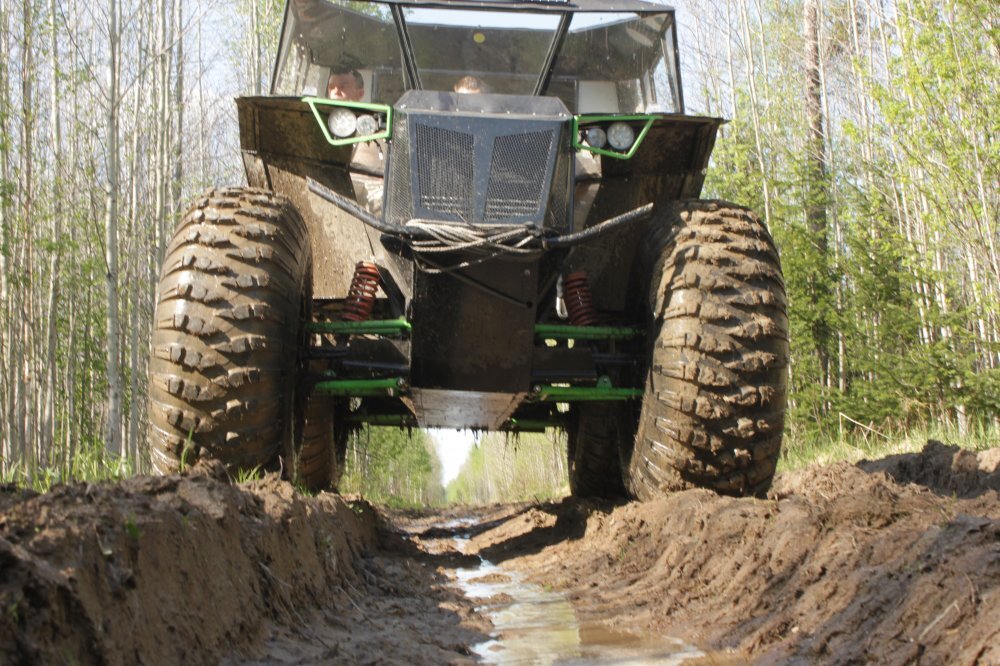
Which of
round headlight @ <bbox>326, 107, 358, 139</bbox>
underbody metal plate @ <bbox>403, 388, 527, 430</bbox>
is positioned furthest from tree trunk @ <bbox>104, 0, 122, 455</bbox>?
round headlight @ <bbox>326, 107, 358, 139</bbox>

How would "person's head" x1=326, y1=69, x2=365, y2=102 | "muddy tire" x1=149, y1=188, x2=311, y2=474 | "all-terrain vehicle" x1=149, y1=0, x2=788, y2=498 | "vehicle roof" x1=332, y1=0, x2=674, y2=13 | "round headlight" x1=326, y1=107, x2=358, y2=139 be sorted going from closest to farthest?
"muddy tire" x1=149, y1=188, x2=311, y2=474, "all-terrain vehicle" x1=149, y1=0, x2=788, y2=498, "round headlight" x1=326, y1=107, x2=358, y2=139, "vehicle roof" x1=332, y1=0, x2=674, y2=13, "person's head" x1=326, y1=69, x2=365, y2=102

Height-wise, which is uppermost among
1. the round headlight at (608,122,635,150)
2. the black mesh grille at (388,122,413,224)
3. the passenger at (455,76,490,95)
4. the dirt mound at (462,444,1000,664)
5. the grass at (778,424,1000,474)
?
the passenger at (455,76,490,95)

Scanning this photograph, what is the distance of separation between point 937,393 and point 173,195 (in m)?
16.7

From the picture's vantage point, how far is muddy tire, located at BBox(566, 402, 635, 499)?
22.6 ft

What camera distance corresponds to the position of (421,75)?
5.88 metres

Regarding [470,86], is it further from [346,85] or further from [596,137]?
[596,137]

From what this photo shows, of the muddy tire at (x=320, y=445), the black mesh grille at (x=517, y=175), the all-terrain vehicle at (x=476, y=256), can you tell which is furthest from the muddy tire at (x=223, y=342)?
the muddy tire at (x=320, y=445)

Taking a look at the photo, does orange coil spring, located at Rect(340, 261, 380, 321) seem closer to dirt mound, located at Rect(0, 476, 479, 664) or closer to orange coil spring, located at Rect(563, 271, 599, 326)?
orange coil spring, located at Rect(563, 271, 599, 326)

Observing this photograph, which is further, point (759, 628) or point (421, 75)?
point (421, 75)

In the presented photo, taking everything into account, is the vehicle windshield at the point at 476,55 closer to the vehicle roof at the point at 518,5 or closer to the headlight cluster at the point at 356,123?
the vehicle roof at the point at 518,5

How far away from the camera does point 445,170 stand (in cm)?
495

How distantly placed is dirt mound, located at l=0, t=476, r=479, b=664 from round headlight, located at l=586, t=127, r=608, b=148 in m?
2.37

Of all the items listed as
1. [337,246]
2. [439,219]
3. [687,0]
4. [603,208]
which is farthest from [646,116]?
[687,0]

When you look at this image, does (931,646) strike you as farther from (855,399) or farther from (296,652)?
(855,399)
